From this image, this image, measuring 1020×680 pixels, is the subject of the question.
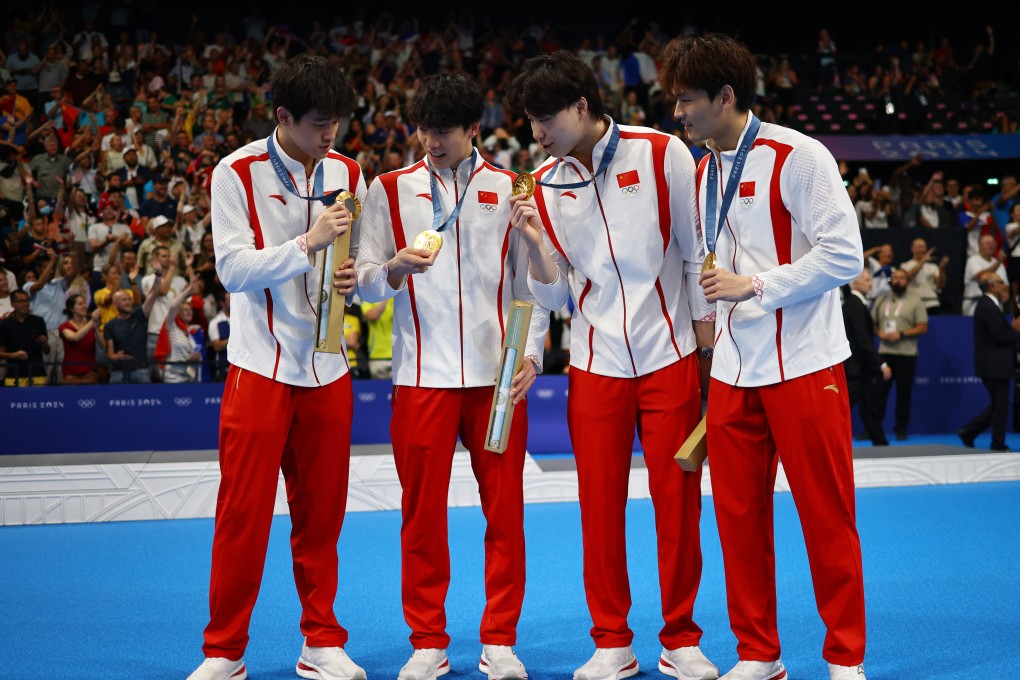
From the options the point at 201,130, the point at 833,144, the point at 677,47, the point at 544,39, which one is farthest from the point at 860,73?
the point at 677,47

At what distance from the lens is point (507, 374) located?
369 centimetres

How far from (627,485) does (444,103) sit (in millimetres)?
1517

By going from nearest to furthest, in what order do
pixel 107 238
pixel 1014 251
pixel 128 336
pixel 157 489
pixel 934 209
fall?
pixel 157 489, pixel 128 336, pixel 107 238, pixel 1014 251, pixel 934 209

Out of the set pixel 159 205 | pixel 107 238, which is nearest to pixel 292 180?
pixel 107 238

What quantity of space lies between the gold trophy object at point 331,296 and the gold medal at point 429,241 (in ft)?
0.81

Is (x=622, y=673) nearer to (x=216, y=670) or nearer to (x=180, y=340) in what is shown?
(x=216, y=670)

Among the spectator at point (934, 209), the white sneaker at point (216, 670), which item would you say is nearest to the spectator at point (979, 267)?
the spectator at point (934, 209)

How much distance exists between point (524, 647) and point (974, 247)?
11149 mm

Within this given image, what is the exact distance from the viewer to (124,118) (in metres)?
13.7

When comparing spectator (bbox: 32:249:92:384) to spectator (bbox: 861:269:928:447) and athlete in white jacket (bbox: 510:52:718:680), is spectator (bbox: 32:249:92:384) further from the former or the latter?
spectator (bbox: 861:269:928:447)

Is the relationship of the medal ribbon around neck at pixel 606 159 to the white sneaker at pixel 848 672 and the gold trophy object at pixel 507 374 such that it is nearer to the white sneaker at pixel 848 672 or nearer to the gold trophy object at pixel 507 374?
the gold trophy object at pixel 507 374

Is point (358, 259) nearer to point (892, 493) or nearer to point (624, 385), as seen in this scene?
point (624, 385)

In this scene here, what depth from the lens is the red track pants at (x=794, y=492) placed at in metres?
3.34

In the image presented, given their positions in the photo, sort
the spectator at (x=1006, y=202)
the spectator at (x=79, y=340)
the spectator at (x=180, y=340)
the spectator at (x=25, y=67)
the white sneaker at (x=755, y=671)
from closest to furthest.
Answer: the white sneaker at (x=755, y=671) → the spectator at (x=79, y=340) → the spectator at (x=180, y=340) → the spectator at (x=25, y=67) → the spectator at (x=1006, y=202)
